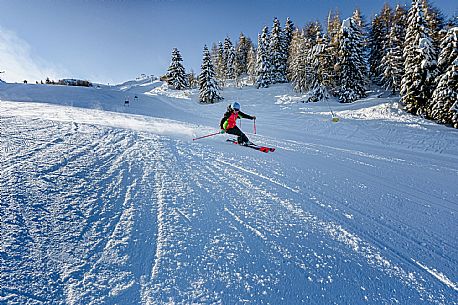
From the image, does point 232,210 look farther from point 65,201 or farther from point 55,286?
point 65,201

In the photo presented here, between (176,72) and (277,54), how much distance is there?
68.6 ft

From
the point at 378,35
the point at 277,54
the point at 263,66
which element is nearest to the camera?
the point at 378,35

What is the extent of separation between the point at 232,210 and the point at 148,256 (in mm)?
1368

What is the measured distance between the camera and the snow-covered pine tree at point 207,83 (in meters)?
33.8

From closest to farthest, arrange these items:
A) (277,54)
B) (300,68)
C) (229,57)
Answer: (300,68) → (277,54) → (229,57)

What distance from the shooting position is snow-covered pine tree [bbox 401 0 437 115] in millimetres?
16359

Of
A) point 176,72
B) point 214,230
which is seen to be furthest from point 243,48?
point 214,230

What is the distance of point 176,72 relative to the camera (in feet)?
154

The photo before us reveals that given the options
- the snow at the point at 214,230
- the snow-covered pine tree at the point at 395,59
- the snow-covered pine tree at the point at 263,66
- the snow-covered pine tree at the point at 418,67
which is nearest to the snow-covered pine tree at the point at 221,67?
the snow-covered pine tree at the point at 263,66

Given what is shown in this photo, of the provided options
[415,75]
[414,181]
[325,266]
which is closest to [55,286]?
[325,266]

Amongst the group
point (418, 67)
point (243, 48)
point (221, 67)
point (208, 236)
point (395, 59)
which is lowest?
point (208, 236)

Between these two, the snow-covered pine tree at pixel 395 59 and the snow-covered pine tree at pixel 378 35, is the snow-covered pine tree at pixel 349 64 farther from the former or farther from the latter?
the snow-covered pine tree at pixel 378 35

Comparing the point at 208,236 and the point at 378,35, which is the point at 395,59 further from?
the point at 208,236

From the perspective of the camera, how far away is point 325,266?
7.69ft
